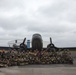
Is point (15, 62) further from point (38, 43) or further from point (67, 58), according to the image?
point (38, 43)

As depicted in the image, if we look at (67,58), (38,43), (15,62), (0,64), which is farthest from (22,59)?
(38,43)

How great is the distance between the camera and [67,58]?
67.5 feet

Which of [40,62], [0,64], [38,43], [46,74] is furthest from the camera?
[38,43]

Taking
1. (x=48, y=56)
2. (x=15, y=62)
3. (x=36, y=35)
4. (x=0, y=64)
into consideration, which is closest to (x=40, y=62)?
(x=48, y=56)

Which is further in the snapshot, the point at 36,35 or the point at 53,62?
the point at 36,35

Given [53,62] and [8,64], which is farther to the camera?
[53,62]

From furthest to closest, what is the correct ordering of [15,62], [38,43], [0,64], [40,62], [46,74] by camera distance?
[38,43] → [40,62] → [15,62] → [0,64] → [46,74]

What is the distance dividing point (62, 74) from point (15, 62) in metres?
6.37

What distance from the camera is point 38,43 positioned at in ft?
90.0

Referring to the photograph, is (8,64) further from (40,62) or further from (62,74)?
(62,74)

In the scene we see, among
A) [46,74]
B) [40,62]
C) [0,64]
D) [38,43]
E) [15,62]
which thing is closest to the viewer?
[46,74]

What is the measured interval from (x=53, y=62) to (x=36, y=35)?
8.56 meters

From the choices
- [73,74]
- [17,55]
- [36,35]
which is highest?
[36,35]

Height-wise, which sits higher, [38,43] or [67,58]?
[38,43]
